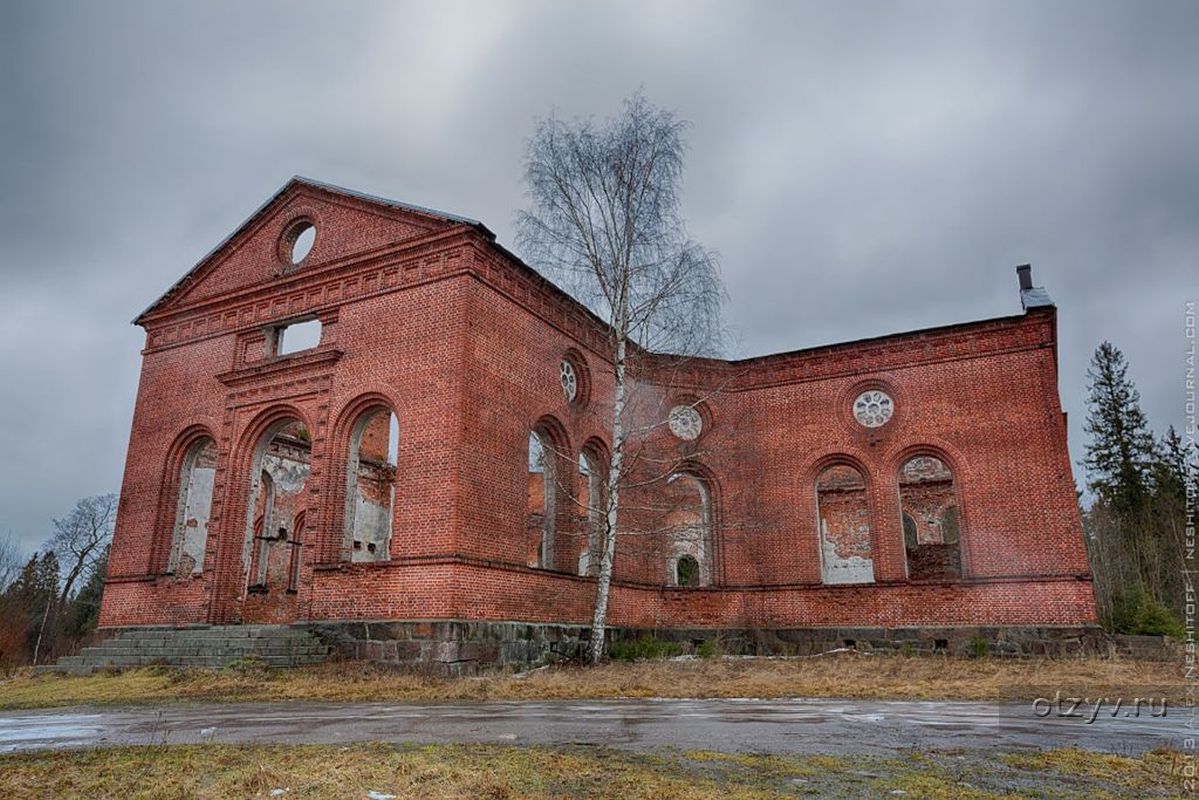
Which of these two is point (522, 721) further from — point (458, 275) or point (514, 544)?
point (458, 275)

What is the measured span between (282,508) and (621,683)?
1636 centimetres

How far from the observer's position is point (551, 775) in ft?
15.1

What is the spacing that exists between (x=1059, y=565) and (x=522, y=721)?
49.2ft

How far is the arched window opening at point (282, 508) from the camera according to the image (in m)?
24.2

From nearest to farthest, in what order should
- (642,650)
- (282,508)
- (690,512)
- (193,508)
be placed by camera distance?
(642,650) → (193,508) → (690,512) → (282,508)

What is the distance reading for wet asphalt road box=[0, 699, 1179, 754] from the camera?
6023mm

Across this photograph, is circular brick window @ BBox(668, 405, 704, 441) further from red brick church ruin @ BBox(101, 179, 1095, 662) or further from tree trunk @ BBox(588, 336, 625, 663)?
tree trunk @ BBox(588, 336, 625, 663)

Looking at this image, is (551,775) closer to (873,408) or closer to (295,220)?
(295,220)

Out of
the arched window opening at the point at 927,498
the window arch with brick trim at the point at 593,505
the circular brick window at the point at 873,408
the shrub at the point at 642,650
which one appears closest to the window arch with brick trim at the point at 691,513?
the window arch with brick trim at the point at 593,505

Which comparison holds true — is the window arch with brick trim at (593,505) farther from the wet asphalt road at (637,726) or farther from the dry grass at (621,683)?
the wet asphalt road at (637,726)

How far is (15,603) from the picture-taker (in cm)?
3381

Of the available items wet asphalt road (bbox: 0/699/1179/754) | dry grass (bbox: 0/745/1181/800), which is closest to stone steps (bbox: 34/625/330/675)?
wet asphalt road (bbox: 0/699/1179/754)

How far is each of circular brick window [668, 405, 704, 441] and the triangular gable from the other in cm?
810

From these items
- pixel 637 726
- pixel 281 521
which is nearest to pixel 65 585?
pixel 281 521
